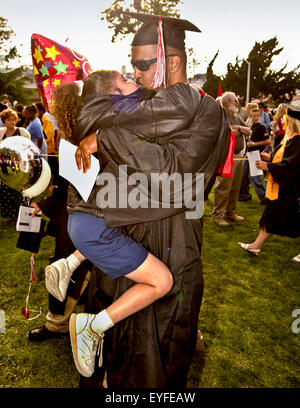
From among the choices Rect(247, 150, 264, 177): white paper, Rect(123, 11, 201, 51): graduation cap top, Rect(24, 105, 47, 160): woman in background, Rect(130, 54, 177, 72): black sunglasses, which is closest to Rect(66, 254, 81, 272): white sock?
Rect(130, 54, 177, 72): black sunglasses

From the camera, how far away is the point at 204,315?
10.4 ft

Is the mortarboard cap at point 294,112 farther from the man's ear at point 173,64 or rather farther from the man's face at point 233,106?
the man's ear at point 173,64

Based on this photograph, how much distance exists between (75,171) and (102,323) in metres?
0.81

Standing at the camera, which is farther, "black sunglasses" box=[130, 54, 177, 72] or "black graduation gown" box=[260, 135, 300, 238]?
"black graduation gown" box=[260, 135, 300, 238]

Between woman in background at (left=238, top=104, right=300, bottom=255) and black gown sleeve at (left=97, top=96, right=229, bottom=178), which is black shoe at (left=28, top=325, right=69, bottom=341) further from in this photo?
woman in background at (left=238, top=104, right=300, bottom=255)

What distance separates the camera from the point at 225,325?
3018mm

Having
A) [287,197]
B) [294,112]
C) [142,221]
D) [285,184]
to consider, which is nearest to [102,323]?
[142,221]

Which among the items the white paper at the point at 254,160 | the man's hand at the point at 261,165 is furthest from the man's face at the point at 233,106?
the man's hand at the point at 261,165

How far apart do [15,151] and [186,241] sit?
1728mm

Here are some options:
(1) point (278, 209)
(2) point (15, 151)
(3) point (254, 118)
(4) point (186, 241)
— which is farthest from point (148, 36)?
(3) point (254, 118)

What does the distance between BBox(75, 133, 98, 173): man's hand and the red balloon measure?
1383 millimetres

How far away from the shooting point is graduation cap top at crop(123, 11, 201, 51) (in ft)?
5.41
